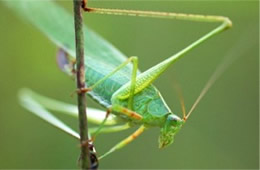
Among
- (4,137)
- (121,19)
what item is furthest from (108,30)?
(4,137)

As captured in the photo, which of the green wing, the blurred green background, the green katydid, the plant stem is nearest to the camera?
the plant stem

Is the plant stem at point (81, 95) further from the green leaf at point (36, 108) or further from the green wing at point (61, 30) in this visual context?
the green wing at point (61, 30)

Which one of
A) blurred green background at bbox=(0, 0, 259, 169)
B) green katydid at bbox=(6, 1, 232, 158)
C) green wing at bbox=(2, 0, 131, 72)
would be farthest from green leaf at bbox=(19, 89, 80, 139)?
blurred green background at bbox=(0, 0, 259, 169)

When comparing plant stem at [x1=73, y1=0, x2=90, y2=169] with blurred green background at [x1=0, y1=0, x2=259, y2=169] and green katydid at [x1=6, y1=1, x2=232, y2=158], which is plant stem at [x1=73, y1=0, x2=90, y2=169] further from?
blurred green background at [x1=0, y1=0, x2=259, y2=169]

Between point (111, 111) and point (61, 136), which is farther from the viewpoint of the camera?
point (61, 136)

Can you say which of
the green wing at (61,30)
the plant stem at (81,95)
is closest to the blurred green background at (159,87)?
the green wing at (61,30)

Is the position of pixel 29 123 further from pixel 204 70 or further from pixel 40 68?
pixel 204 70
